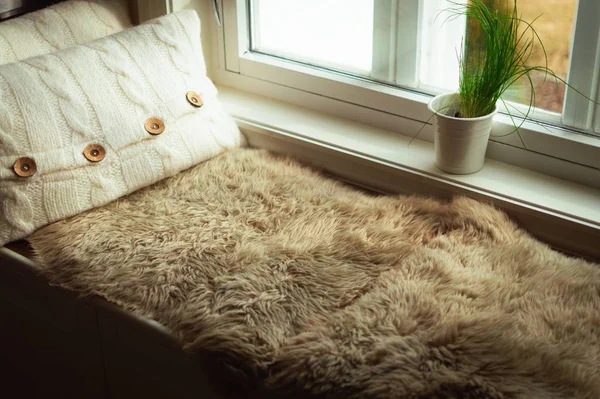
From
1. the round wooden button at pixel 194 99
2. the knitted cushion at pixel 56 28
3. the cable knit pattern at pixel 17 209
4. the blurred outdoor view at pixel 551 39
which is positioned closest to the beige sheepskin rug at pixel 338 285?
the cable knit pattern at pixel 17 209

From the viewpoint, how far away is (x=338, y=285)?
1.43 m

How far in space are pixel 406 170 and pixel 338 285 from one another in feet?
1.35

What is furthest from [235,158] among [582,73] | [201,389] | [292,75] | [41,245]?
[582,73]

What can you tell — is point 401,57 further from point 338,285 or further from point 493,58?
point 338,285

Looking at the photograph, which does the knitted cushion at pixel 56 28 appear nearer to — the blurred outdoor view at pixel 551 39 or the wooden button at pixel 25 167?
the wooden button at pixel 25 167

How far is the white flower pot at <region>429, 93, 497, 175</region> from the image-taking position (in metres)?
1.62

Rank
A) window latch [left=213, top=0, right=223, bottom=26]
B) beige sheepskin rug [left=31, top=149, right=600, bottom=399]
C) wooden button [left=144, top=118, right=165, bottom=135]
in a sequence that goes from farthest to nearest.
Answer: window latch [left=213, top=0, right=223, bottom=26], wooden button [left=144, top=118, right=165, bottom=135], beige sheepskin rug [left=31, top=149, right=600, bottom=399]

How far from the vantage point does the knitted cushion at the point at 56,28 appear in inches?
68.7

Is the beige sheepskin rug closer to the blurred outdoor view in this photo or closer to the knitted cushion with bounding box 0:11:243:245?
the knitted cushion with bounding box 0:11:243:245

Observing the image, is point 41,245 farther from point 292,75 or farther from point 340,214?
point 292,75

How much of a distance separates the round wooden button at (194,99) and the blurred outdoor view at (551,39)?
0.68 metres

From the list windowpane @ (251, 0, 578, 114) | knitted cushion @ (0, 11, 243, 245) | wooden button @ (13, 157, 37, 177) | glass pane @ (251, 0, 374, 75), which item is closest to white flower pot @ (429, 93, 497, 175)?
windowpane @ (251, 0, 578, 114)

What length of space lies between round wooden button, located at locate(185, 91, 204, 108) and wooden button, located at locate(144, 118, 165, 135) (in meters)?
0.10

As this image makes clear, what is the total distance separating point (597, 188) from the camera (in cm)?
162
